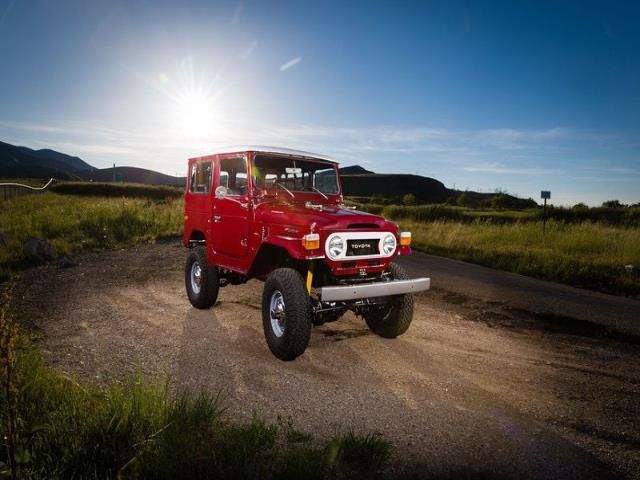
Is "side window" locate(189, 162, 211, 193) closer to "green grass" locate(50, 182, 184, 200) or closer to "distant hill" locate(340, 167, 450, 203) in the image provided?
"green grass" locate(50, 182, 184, 200)

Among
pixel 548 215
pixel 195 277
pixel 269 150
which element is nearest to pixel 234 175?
pixel 269 150

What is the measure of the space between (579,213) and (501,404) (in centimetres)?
3071

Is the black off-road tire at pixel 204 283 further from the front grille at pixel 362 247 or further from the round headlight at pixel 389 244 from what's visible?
the round headlight at pixel 389 244

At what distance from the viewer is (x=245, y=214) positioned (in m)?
6.11

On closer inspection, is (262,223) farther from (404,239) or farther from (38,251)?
(38,251)

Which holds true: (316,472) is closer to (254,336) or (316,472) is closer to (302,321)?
(302,321)

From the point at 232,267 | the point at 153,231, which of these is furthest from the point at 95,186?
the point at 232,267

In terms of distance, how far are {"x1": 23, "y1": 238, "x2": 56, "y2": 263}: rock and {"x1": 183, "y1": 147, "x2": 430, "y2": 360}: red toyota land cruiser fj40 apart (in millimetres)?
6975

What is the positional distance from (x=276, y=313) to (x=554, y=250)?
1287cm

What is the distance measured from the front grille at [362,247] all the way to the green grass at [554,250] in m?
7.83

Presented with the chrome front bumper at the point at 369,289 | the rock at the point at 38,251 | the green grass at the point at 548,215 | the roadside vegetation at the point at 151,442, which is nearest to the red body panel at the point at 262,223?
the chrome front bumper at the point at 369,289

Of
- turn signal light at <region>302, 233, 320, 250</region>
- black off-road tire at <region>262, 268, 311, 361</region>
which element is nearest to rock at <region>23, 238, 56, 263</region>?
black off-road tire at <region>262, 268, 311, 361</region>

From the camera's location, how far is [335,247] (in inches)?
201

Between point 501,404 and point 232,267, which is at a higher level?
point 232,267
